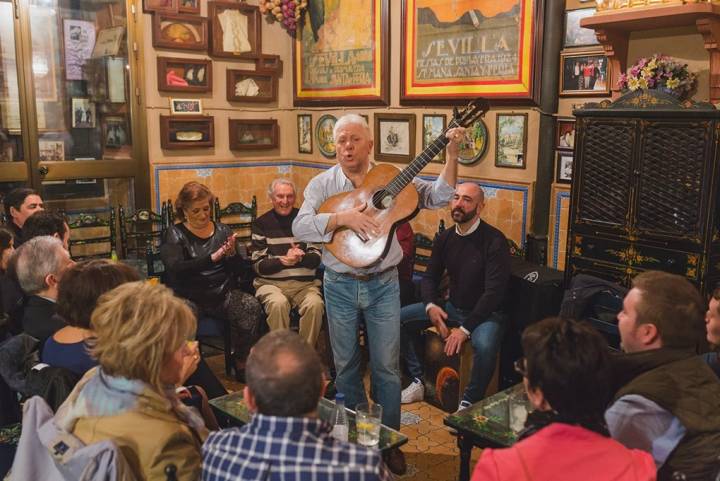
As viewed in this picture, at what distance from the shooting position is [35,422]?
1.92 m

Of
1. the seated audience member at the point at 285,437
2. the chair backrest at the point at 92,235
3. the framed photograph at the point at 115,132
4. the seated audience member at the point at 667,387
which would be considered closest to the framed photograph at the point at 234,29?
the framed photograph at the point at 115,132

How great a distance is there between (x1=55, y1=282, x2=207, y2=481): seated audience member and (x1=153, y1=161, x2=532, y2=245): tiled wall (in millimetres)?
3111

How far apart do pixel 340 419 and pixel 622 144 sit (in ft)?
7.18

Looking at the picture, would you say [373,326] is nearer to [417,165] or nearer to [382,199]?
[382,199]

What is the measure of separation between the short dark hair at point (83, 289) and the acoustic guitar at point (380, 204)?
115cm

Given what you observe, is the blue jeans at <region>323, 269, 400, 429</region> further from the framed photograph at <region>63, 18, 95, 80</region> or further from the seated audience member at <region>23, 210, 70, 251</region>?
the framed photograph at <region>63, 18, 95, 80</region>

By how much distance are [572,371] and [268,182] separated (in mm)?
5269

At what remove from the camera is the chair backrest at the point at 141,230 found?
579 centimetres

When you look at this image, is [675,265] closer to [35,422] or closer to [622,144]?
[622,144]

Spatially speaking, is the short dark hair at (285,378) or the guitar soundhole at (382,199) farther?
the guitar soundhole at (382,199)

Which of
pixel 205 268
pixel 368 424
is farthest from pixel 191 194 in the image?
pixel 368 424

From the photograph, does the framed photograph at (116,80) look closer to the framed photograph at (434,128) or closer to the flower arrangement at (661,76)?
the framed photograph at (434,128)

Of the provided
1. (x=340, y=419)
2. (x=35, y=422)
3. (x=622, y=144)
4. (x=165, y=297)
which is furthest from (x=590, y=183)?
(x=35, y=422)

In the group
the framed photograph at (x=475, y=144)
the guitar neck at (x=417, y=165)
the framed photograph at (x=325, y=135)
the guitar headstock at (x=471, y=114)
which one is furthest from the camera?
the framed photograph at (x=325, y=135)
